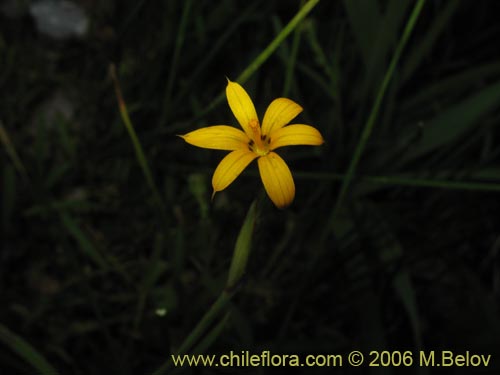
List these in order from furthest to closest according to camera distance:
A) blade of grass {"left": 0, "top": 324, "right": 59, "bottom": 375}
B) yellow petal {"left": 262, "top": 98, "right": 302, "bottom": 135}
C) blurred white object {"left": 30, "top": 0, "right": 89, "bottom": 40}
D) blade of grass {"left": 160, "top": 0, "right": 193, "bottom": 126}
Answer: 1. blurred white object {"left": 30, "top": 0, "right": 89, "bottom": 40}
2. blade of grass {"left": 160, "top": 0, "right": 193, "bottom": 126}
3. blade of grass {"left": 0, "top": 324, "right": 59, "bottom": 375}
4. yellow petal {"left": 262, "top": 98, "right": 302, "bottom": 135}

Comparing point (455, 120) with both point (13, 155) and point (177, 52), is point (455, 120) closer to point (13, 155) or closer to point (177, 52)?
point (177, 52)

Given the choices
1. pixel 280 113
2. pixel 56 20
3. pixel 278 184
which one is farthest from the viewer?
pixel 56 20

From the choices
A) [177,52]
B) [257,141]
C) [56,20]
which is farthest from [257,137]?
[56,20]

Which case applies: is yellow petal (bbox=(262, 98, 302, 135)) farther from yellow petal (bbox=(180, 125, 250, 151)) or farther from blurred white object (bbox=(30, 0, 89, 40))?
blurred white object (bbox=(30, 0, 89, 40))

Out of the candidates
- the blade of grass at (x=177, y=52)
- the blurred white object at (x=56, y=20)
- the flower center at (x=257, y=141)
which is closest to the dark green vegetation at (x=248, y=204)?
the blade of grass at (x=177, y=52)

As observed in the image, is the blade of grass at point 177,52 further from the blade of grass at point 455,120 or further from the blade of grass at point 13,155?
the blade of grass at point 455,120

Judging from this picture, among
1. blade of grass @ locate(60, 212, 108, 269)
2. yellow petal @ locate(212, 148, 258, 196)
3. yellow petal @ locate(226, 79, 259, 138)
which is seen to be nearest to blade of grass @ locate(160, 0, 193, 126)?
blade of grass @ locate(60, 212, 108, 269)
